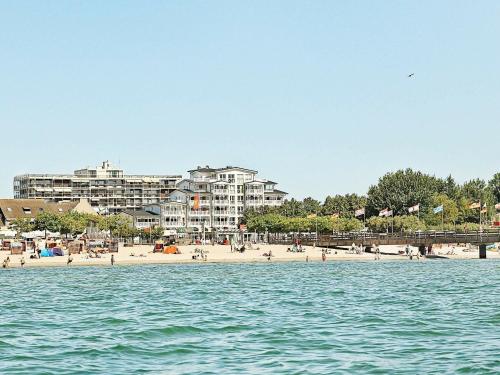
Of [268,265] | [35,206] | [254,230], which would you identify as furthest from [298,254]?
[35,206]

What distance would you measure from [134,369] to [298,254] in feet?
290

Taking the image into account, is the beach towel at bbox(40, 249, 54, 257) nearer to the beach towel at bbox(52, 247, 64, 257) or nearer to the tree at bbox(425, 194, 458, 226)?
the beach towel at bbox(52, 247, 64, 257)

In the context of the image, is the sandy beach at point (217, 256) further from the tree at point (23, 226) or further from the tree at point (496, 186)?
the tree at point (496, 186)

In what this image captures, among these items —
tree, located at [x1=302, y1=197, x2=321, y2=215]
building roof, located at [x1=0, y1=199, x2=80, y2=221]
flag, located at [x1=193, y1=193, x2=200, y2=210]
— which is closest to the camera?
building roof, located at [x1=0, y1=199, x2=80, y2=221]

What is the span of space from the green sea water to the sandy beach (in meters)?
29.7

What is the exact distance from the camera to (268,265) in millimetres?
101562

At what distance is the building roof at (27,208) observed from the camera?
167m

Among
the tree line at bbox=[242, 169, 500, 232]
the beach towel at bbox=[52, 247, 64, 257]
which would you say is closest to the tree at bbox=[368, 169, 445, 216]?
the tree line at bbox=[242, 169, 500, 232]

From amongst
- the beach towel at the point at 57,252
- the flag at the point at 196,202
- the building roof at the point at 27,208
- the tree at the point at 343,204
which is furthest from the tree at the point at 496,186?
the beach towel at the point at 57,252

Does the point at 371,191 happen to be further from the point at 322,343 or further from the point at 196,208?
the point at 322,343

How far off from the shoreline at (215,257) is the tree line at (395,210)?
18.6 meters

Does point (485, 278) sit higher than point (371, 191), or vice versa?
point (371, 191)

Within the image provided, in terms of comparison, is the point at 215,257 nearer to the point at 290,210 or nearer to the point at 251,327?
the point at 290,210

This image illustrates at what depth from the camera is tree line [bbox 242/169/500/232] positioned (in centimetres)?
14988
